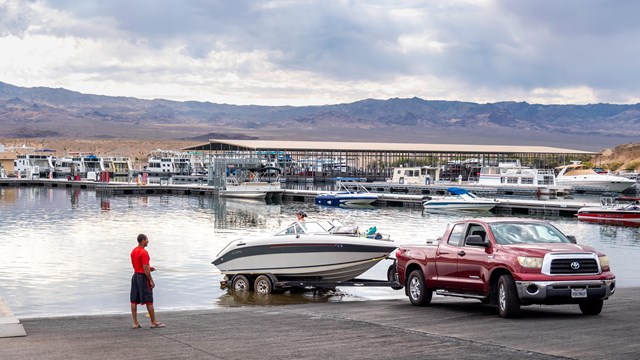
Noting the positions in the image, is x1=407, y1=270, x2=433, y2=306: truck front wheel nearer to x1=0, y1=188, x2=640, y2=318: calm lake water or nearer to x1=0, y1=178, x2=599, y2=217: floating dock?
x1=0, y1=188, x2=640, y2=318: calm lake water

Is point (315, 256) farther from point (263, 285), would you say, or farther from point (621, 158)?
point (621, 158)

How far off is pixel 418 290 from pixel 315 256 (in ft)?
23.6

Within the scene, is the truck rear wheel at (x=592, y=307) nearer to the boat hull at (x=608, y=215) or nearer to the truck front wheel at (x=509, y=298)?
the truck front wheel at (x=509, y=298)

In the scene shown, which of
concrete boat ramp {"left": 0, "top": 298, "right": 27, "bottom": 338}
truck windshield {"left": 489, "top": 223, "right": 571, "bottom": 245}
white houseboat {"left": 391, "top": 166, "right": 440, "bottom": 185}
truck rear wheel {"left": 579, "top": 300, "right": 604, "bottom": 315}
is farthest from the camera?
white houseboat {"left": 391, "top": 166, "right": 440, "bottom": 185}

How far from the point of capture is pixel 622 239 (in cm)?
5178

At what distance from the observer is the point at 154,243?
1839 inches

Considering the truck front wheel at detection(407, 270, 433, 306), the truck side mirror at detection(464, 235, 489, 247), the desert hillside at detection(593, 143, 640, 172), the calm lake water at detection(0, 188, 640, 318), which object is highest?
the desert hillside at detection(593, 143, 640, 172)

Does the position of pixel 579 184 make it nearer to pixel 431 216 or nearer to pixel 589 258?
pixel 431 216

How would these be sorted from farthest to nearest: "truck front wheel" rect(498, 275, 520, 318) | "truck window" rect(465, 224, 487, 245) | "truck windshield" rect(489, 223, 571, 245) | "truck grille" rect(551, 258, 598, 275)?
"truck window" rect(465, 224, 487, 245) < "truck windshield" rect(489, 223, 571, 245) < "truck front wheel" rect(498, 275, 520, 318) < "truck grille" rect(551, 258, 598, 275)

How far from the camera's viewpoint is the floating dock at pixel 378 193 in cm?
7394

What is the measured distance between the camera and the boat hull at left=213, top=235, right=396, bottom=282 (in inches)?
1057

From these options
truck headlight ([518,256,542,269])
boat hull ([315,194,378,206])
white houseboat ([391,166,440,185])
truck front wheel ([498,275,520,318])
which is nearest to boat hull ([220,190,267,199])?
boat hull ([315,194,378,206])

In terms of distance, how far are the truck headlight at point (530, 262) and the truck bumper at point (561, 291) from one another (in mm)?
324

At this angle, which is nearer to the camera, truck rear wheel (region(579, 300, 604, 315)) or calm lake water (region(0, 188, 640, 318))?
truck rear wheel (region(579, 300, 604, 315))
